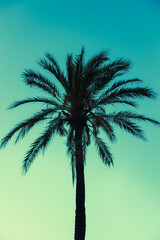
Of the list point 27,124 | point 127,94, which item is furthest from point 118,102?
point 27,124

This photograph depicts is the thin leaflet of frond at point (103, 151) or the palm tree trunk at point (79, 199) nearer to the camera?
the palm tree trunk at point (79, 199)

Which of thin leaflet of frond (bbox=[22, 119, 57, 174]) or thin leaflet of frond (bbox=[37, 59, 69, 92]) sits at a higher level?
thin leaflet of frond (bbox=[37, 59, 69, 92])

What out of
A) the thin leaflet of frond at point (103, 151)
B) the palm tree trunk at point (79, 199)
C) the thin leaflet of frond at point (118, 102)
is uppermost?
the thin leaflet of frond at point (118, 102)

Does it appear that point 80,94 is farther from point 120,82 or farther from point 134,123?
point 134,123

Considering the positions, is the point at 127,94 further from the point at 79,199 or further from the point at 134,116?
the point at 79,199

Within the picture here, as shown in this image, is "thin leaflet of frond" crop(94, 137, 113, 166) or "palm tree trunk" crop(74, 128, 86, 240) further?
"thin leaflet of frond" crop(94, 137, 113, 166)

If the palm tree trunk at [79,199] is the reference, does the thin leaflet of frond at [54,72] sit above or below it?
above

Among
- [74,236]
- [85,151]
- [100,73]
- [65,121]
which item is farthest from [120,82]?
[74,236]

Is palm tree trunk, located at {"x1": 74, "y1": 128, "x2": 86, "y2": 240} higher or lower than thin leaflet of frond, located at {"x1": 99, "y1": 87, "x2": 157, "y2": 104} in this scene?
lower

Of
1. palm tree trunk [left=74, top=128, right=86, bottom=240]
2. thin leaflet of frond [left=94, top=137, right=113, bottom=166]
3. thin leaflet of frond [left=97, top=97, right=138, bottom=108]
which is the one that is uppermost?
thin leaflet of frond [left=97, top=97, right=138, bottom=108]

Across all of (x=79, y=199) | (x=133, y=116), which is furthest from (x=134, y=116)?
(x=79, y=199)

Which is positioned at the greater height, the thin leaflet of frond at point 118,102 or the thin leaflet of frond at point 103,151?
the thin leaflet of frond at point 118,102

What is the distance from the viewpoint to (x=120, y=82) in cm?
1450

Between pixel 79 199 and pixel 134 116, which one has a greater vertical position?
pixel 134 116
